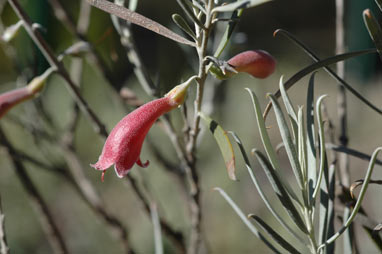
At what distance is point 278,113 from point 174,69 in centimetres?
67

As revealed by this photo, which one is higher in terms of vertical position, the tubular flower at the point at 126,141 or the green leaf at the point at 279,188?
the tubular flower at the point at 126,141

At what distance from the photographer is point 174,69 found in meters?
1.05

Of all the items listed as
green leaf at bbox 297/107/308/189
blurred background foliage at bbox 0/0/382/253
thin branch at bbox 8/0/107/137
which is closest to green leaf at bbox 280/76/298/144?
green leaf at bbox 297/107/308/189

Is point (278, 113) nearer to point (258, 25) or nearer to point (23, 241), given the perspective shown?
point (23, 241)

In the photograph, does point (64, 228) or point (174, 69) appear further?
point (64, 228)

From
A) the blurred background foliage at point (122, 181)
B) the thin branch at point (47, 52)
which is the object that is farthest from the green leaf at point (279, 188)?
the blurred background foliage at point (122, 181)

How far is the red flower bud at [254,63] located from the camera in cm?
43

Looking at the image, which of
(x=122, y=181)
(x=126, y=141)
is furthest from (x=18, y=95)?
(x=122, y=181)

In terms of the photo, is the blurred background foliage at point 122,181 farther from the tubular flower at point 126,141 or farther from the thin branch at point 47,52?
the tubular flower at point 126,141

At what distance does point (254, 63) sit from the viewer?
434mm

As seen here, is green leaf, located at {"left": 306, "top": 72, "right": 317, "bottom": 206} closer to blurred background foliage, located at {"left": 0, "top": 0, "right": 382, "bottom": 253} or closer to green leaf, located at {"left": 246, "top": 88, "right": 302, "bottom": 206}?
green leaf, located at {"left": 246, "top": 88, "right": 302, "bottom": 206}

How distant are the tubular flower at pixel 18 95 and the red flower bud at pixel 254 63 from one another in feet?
0.82

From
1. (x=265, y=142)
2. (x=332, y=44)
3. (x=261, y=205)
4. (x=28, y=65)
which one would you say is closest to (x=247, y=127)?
(x=261, y=205)

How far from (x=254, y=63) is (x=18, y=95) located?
0.28 m
